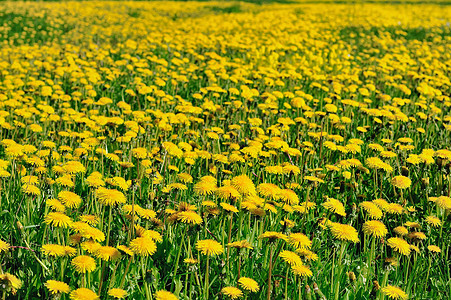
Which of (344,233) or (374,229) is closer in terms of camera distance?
(344,233)

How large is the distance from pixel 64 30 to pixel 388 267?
35.2 ft

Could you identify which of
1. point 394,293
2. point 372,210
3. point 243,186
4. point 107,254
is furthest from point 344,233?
point 107,254

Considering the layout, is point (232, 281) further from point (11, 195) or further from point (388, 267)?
point (11, 195)

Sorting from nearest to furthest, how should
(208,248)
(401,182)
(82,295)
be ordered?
1. (82,295)
2. (208,248)
3. (401,182)

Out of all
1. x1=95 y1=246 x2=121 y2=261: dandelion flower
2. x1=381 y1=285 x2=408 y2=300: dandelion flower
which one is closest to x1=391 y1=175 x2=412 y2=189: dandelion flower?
x1=381 y1=285 x2=408 y2=300: dandelion flower

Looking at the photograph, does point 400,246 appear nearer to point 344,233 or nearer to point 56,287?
point 344,233

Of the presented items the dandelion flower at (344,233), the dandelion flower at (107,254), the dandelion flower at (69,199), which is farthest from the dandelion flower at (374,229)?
the dandelion flower at (69,199)

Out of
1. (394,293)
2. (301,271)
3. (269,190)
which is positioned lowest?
(394,293)

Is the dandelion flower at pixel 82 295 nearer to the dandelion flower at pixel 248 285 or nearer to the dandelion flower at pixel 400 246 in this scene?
the dandelion flower at pixel 248 285

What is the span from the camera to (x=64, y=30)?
11039 mm

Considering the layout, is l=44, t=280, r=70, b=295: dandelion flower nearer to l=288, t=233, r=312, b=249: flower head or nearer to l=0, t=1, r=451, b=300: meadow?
l=0, t=1, r=451, b=300: meadow

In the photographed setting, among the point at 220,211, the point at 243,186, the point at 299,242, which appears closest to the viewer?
the point at 299,242

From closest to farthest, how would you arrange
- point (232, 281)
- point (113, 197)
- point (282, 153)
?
point (113, 197)
point (232, 281)
point (282, 153)

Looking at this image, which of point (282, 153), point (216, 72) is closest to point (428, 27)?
point (216, 72)
